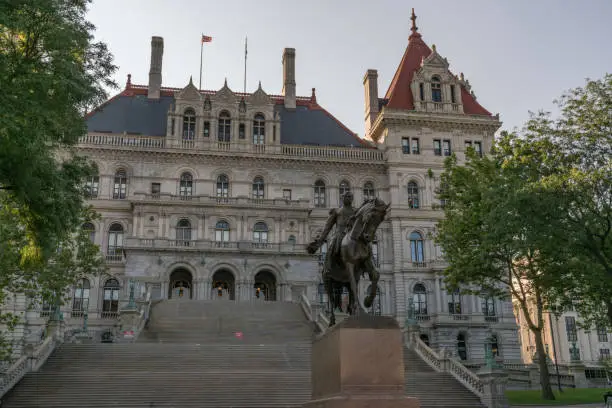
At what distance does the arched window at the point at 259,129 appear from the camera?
167 ft

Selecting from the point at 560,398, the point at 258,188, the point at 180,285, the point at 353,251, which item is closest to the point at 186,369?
the point at 353,251

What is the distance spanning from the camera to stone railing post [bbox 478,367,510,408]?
2419cm

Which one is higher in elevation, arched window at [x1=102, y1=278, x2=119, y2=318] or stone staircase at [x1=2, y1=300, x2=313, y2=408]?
arched window at [x1=102, y1=278, x2=119, y2=318]

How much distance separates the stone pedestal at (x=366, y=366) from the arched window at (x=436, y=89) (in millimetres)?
45066

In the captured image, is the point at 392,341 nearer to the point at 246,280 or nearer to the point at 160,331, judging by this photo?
the point at 160,331

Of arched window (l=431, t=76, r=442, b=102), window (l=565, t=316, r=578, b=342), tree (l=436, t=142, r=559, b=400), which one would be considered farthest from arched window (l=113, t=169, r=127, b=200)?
window (l=565, t=316, r=578, b=342)

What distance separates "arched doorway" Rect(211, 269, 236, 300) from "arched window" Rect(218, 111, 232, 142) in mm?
11518

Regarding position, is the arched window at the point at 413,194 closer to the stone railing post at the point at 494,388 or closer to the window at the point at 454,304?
the window at the point at 454,304

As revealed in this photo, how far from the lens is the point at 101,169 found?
4750 cm

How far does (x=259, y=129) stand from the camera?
51062mm

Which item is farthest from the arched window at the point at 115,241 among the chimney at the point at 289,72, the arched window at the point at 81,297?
the chimney at the point at 289,72

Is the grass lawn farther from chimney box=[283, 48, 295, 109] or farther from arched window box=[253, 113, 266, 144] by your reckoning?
chimney box=[283, 48, 295, 109]

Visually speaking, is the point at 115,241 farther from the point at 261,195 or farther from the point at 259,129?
the point at 259,129

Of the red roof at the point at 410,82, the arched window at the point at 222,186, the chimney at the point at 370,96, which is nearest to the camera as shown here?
the arched window at the point at 222,186
